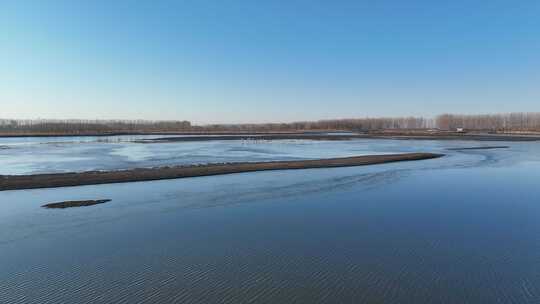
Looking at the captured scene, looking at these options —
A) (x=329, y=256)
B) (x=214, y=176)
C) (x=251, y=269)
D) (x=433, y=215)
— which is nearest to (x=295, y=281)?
(x=251, y=269)

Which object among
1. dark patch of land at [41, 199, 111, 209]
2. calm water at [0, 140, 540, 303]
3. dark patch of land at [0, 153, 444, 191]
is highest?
dark patch of land at [0, 153, 444, 191]

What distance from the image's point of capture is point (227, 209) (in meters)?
10.4

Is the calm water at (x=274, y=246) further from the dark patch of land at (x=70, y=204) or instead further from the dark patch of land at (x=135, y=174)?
the dark patch of land at (x=135, y=174)

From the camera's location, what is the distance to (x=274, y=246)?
723 centimetres

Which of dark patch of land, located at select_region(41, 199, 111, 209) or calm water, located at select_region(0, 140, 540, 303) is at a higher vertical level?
dark patch of land, located at select_region(41, 199, 111, 209)

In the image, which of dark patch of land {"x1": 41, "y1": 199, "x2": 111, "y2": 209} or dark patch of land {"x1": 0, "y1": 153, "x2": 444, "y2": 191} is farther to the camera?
dark patch of land {"x1": 0, "y1": 153, "x2": 444, "y2": 191}

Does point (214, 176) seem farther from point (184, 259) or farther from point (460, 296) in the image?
point (460, 296)

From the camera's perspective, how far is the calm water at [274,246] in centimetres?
527

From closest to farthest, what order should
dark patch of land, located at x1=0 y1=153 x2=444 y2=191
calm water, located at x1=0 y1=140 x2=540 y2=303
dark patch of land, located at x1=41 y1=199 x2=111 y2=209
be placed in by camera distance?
calm water, located at x1=0 y1=140 x2=540 y2=303 → dark patch of land, located at x1=41 y1=199 x2=111 y2=209 → dark patch of land, located at x1=0 y1=153 x2=444 y2=191

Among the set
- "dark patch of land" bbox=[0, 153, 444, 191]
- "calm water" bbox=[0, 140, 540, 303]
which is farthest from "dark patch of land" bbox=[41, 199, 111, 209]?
"dark patch of land" bbox=[0, 153, 444, 191]

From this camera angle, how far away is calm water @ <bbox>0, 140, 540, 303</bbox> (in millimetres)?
5273

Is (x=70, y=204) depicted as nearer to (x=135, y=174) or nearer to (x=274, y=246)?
(x=135, y=174)

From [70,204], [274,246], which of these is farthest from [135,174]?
[274,246]

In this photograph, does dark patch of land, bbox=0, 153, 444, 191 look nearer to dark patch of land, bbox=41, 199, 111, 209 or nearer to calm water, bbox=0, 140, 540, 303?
calm water, bbox=0, 140, 540, 303
